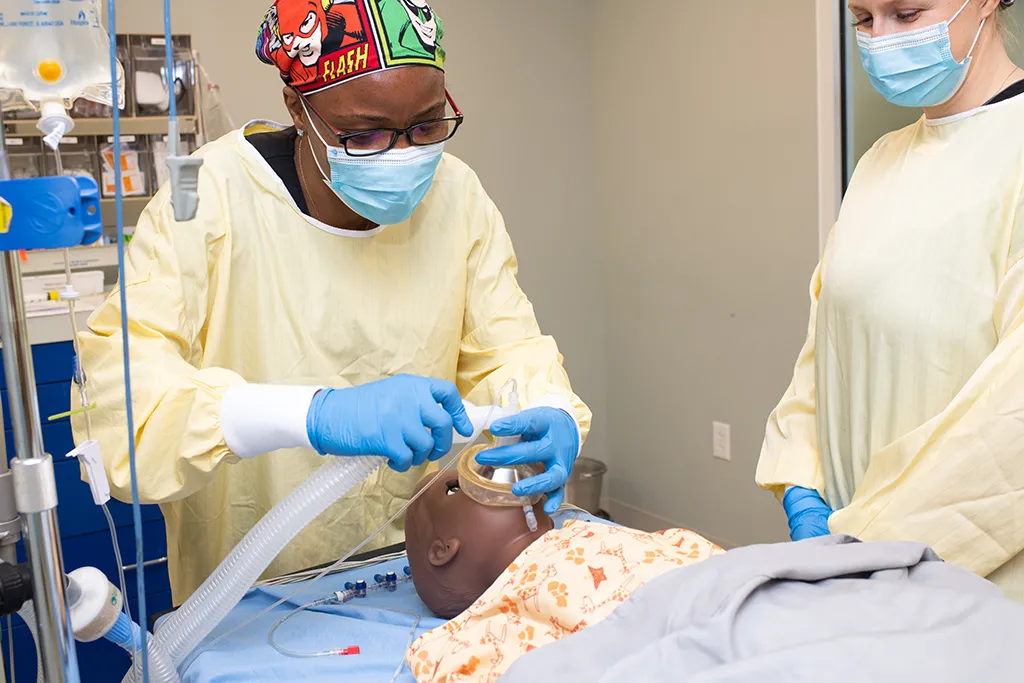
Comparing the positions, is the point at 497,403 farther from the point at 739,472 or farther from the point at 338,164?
the point at 739,472

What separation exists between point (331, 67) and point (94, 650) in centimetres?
175

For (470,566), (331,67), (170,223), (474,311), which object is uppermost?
(331,67)

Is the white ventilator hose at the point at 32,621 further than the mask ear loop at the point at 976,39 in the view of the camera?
No

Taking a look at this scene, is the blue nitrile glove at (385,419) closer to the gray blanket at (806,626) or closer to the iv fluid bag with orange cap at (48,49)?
the gray blanket at (806,626)

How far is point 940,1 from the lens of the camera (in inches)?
52.1

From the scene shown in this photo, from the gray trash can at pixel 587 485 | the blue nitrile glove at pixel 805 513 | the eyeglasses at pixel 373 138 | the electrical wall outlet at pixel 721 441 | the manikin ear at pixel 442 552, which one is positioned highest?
the eyeglasses at pixel 373 138

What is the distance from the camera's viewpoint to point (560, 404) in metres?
1.51

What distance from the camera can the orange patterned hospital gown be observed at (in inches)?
46.8

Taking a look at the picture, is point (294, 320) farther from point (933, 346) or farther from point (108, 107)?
point (108, 107)

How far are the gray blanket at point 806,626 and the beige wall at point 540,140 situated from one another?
90.1 inches

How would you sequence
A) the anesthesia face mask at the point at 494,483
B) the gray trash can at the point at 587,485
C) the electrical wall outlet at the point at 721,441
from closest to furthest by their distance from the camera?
the anesthesia face mask at the point at 494,483 → the electrical wall outlet at the point at 721,441 → the gray trash can at the point at 587,485

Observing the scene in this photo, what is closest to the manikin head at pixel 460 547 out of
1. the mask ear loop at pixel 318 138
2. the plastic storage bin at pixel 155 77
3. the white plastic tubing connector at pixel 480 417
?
the white plastic tubing connector at pixel 480 417

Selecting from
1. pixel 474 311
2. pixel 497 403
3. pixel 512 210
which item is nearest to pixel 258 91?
pixel 512 210

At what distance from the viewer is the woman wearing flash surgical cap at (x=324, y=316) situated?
124 cm
